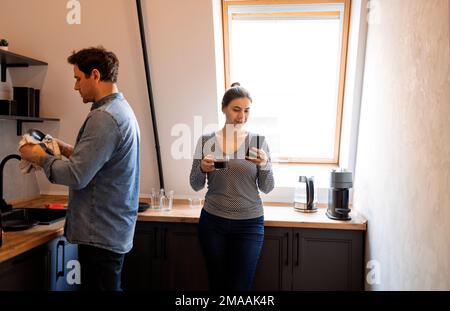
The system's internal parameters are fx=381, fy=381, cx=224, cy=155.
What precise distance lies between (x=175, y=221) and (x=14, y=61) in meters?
1.50

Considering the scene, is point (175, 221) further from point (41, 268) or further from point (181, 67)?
point (181, 67)

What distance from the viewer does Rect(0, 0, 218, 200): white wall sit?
2.33 meters

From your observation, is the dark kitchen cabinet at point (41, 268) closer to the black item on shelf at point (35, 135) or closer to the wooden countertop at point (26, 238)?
the wooden countertop at point (26, 238)

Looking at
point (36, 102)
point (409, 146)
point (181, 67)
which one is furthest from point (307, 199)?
point (36, 102)

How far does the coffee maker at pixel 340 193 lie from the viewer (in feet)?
7.43

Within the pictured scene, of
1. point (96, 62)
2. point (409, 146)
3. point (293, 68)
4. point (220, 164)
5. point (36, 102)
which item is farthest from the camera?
point (293, 68)

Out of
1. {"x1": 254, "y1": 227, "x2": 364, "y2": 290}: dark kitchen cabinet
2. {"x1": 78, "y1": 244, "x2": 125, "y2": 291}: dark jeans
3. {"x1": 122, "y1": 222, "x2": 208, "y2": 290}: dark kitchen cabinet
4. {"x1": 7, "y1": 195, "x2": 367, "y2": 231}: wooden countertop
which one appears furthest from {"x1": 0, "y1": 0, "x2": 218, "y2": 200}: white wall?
{"x1": 78, "y1": 244, "x2": 125, "y2": 291}: dark jeans

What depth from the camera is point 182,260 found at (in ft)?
7.82

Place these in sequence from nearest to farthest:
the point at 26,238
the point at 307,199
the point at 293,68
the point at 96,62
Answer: the point at 96,62 < the point at 26,238 < the point at 307,199 < the point at 293,68

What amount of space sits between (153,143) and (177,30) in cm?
81

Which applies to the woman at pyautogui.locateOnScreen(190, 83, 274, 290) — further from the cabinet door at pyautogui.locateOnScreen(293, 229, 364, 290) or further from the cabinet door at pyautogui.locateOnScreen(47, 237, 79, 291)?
the cabinet door at pyautogui.locateOnScreen(47, 237, 79, 291)

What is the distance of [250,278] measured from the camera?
191cm

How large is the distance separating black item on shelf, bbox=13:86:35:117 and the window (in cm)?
135
